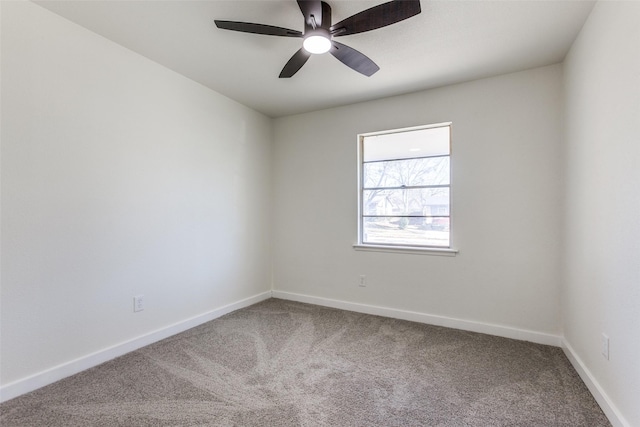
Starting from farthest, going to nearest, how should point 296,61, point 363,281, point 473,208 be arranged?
1. point 363,281
2. point 473,208
3. point 296,61

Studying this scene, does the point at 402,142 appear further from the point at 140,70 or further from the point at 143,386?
the point at 143,386

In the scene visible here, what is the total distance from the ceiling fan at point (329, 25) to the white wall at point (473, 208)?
1435mm

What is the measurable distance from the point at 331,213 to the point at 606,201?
8.33ft

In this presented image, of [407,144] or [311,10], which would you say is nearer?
[311,10]

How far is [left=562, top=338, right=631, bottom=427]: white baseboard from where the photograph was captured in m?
1.62

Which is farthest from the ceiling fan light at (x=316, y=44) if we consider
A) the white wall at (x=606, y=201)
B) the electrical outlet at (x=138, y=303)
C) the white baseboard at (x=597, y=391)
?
the white baseboard at (x=597, y=391)

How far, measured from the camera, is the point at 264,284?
413 cm

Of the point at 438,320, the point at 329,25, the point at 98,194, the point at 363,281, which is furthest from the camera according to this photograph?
the point at 363,281

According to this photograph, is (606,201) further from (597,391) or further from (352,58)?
(352,58)

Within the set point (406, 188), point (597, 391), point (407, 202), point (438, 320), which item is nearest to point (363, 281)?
point (438, 320)

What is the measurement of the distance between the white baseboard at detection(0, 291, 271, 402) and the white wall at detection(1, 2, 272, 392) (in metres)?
0.04

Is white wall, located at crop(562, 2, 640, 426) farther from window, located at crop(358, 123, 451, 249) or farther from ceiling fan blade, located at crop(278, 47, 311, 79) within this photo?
ceiling fan blade, located at crop(278, 47, 311, 79)

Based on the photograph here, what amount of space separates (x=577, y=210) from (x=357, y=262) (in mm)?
2102

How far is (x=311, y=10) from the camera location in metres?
1.75
